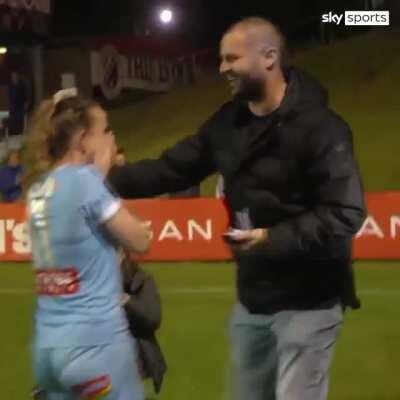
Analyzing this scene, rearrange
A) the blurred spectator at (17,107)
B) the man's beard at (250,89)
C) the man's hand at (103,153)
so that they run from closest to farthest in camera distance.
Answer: the man's hand at (103,153) → the man's beard at (250,89) → the blurred spectator at (17,107)

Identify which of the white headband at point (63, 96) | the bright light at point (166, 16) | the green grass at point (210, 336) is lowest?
the green grass at point (210, 336)

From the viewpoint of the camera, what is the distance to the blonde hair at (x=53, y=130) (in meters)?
3.60

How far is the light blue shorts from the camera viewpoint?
11.6ft

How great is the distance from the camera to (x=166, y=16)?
133ft

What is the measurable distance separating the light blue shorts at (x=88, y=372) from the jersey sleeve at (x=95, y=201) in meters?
0.41

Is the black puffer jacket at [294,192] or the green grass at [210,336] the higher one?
the black puffer jacket at [294,192]

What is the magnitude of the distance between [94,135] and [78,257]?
0.39 metres

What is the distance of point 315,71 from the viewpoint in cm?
2664

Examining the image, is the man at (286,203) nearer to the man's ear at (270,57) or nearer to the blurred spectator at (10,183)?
the man's ear at (270,57)

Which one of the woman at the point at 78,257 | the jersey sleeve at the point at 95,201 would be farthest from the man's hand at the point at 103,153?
the jersey sleeve at the point at 95,201

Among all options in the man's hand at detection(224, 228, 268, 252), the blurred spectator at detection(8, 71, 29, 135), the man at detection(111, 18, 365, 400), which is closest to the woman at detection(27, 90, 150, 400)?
the man's hand at detection(224, 228, 268, 252)

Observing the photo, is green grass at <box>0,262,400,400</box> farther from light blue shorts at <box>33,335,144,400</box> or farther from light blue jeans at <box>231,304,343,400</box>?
light blue shorts at <box>33,335,144,400</box>

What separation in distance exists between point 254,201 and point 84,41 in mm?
25722

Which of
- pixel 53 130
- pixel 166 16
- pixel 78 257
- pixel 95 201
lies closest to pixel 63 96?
pixel 53 130
